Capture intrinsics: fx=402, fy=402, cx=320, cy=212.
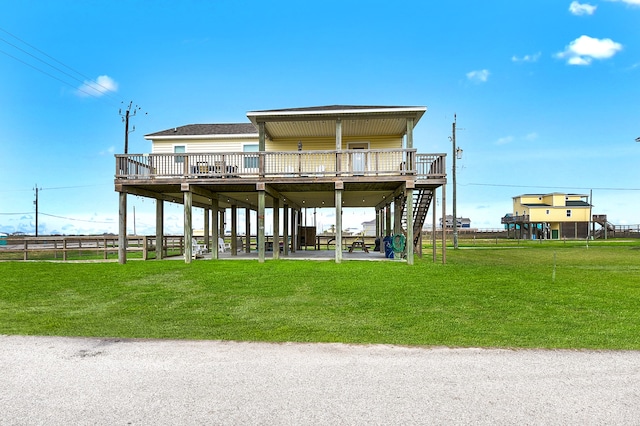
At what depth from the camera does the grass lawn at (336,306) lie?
6.53 meters

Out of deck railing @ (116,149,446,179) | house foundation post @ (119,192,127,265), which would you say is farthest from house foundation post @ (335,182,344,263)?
house foundation post @ (119,192,127,265)

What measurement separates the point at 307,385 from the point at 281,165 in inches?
614

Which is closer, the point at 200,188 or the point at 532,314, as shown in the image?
the point at 532,314

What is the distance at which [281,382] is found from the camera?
175 inches

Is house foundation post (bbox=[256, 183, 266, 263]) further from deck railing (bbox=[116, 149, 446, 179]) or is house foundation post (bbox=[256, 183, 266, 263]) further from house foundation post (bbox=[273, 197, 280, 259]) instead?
house foundation post (bbox=[273, 197, 280, 259])

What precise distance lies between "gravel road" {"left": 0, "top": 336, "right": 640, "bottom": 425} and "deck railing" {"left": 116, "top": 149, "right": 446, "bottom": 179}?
12.2 meters

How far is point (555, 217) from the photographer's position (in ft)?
207

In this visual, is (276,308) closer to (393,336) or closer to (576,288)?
(393,336)

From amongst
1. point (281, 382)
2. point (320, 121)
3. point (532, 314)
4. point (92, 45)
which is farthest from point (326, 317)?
point (92, 45)

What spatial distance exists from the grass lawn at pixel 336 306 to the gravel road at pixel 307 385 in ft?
2.27

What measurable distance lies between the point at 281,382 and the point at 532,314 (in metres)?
5.81

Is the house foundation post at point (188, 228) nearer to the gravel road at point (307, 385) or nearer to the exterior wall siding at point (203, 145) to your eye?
the exterior wall siding at point (203, 145)

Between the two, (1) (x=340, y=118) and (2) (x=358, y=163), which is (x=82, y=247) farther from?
(1) (x=340, y=118)

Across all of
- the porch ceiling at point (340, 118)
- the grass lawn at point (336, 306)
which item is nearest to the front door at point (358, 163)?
the porch ceiling at point (340, 118)
